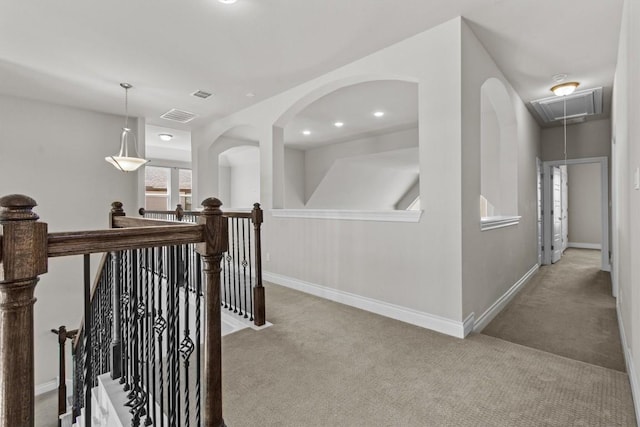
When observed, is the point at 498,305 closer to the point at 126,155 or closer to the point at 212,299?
the point at 212,299

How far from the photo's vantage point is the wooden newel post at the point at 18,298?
2.42ft

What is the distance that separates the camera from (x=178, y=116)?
532 centimetres

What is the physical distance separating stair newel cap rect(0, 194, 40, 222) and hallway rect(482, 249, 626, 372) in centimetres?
324

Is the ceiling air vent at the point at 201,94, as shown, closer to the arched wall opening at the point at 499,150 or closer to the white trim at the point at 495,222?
the arched wall opening at the point at 499,150

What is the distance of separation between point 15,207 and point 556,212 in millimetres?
7676

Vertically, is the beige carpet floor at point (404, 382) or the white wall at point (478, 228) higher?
the white wall at point (478, 228)

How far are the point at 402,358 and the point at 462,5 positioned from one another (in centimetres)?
270

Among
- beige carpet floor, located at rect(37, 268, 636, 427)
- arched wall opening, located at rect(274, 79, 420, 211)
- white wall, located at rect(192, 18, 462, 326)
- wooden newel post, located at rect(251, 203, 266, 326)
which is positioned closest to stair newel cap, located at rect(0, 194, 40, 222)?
beige carpet floor, located at rect(37, 268, 636, 427)

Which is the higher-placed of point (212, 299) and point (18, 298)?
point (18, 298)

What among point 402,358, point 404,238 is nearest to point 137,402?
point 402,358

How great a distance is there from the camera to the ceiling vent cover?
14.3 feet

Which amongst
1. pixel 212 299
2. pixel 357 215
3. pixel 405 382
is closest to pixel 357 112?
pixel 357 215

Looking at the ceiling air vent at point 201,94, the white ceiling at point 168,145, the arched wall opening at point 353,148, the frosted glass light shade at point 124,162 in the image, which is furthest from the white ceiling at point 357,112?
the frosted glass light shade at point 124,162

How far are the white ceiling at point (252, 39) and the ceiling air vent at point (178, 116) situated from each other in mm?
934
